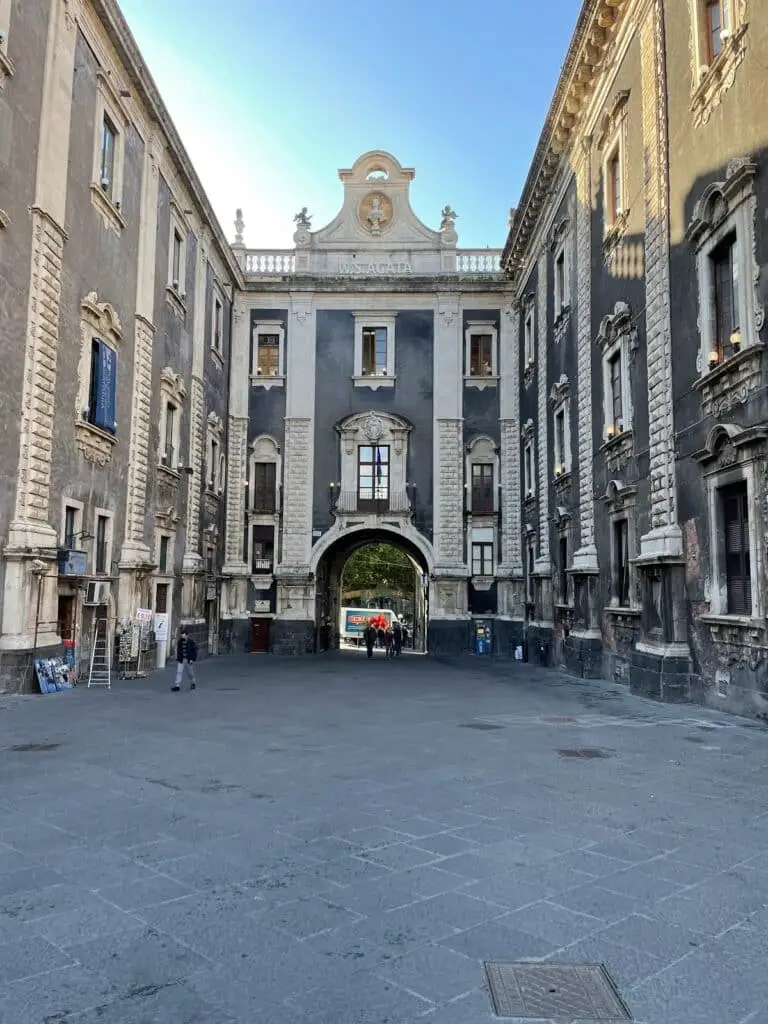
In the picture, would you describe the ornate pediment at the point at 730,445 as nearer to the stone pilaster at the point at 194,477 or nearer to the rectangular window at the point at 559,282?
the rectangular window at the point at 559,282

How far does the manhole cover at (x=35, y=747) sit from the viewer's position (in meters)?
9.37

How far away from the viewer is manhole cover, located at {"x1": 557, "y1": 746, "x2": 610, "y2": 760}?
905 centimetres

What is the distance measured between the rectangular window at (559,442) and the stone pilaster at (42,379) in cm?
1365

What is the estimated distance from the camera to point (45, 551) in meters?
15.1

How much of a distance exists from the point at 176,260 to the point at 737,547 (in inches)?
748

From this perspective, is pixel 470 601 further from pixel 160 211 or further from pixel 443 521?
pixel 160 211

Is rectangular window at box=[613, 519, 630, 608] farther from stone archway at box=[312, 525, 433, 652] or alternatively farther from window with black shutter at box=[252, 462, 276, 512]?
window with black shutter at box=[252, 462, 276, 512]

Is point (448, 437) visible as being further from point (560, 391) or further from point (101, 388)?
point (101, 388)

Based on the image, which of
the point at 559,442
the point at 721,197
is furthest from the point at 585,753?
the point at 559,442

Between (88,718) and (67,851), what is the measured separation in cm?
709

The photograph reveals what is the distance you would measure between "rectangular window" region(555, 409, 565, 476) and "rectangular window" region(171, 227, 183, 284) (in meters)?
12.1

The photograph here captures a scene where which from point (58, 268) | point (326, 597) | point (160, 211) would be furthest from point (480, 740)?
point (326, 597)

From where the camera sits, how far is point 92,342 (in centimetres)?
1805

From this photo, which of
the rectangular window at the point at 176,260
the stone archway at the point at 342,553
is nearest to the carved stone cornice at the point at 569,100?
the rectangular window at the point at 176,260
